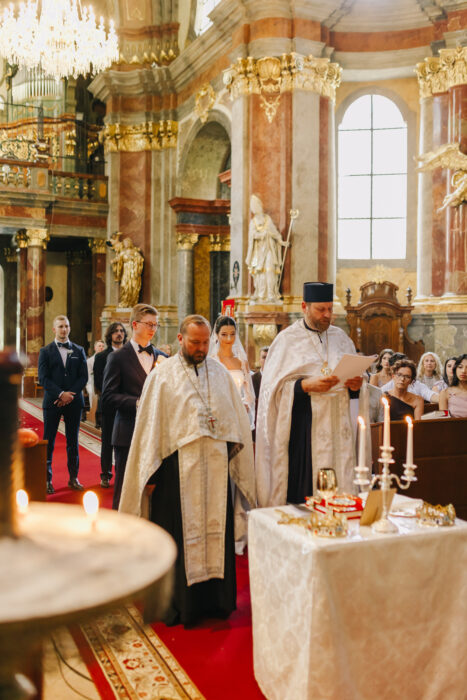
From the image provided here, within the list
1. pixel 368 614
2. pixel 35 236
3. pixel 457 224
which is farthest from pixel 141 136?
pixel 368 614

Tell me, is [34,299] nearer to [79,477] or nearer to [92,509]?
[79,477]

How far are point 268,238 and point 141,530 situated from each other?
36.9 ft

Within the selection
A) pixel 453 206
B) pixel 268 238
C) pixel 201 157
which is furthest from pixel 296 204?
pixel 201 157

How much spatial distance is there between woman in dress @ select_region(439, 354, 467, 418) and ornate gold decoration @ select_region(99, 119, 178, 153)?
509 inches

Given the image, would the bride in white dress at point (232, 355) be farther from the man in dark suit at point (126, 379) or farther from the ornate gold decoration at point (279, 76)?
the ornate gold decoration at point (279, 76)

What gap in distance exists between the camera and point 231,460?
4.30 metres

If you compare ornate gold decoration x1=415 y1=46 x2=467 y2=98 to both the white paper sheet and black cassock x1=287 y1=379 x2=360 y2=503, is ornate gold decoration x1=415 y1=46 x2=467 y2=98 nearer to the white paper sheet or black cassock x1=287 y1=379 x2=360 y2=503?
black cassock x1=287 y1=379 x2=360 y2=503

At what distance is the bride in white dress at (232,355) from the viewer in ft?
20.1

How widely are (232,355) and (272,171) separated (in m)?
7.06

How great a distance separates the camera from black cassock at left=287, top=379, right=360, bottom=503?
4.58 metres

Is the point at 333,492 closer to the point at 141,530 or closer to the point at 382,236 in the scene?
the point at 141,530

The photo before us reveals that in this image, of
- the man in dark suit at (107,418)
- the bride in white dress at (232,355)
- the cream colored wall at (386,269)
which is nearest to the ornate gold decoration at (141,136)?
the cream colored wall at (386,269)

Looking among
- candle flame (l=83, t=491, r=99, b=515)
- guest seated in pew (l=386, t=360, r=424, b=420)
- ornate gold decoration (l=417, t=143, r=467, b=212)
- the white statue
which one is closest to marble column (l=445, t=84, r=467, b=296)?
ornate gold decoration (l=417, t=143, r=467, b=212)

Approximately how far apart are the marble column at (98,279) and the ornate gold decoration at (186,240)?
7.81 feet
